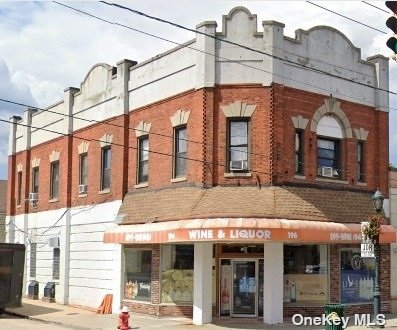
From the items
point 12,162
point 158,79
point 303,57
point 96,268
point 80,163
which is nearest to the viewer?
point 303,57

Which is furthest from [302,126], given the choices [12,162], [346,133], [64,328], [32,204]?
[12,162]

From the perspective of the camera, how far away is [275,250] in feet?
69.8

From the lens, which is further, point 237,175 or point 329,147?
point 329,147

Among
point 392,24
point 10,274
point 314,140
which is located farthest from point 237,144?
point 392,24

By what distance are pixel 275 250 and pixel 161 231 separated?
3.71 metres

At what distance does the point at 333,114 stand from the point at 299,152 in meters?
2.16

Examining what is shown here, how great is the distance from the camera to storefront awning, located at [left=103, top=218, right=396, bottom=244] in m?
19.8

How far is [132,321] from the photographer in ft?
73.4

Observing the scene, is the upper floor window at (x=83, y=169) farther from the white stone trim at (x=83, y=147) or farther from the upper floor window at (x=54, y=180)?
the upper floor window at (x=54, y=180)

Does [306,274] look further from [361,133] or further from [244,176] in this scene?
[361,133]

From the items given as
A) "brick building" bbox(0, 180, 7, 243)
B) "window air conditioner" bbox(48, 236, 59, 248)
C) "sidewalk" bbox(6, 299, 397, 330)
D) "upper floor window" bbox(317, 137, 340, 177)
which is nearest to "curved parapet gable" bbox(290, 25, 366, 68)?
"upper floor window" bbox(317, 137, 340, 177)

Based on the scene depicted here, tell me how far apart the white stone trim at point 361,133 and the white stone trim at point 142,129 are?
25.1 ft

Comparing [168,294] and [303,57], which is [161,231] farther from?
[303,57]

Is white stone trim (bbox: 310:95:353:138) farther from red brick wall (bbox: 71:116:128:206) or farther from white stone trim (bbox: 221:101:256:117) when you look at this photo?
red brick wall (bbox: 71:116:128:206)
